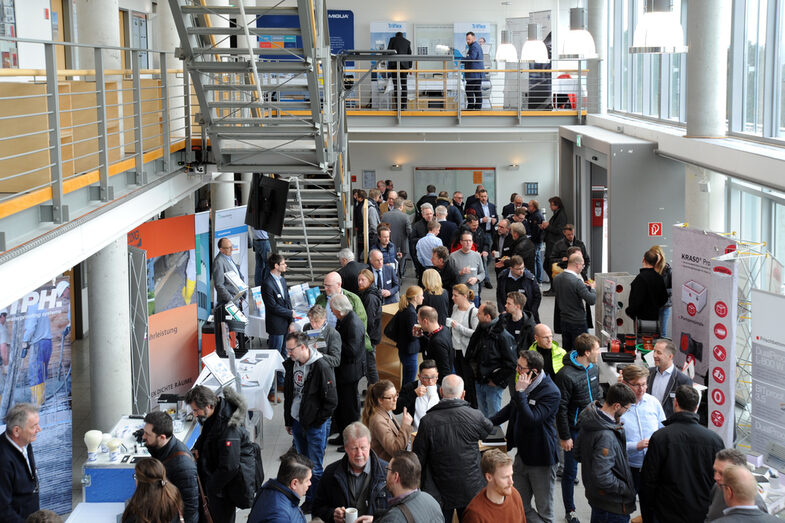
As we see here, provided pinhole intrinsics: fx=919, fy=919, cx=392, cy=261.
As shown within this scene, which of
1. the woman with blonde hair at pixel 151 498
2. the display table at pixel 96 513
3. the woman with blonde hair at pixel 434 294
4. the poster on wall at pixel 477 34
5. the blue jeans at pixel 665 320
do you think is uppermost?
the poster on wall at pixel 477 34

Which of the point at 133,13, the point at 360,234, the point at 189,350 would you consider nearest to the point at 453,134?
the point at 360,234

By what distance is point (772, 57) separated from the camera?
9.29m

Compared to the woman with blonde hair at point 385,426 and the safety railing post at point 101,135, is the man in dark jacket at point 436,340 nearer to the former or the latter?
the woman with blonde hair at point 385,426

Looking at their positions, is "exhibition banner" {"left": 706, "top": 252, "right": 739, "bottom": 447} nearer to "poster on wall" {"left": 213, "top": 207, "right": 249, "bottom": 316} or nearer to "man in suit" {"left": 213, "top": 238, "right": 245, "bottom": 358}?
"man in suit" {"left": 213, "top": 238, "right": 245, "bottom": 358}

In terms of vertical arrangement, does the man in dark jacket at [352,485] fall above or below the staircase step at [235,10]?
below

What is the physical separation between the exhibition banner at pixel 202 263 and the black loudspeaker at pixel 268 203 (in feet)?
1.85

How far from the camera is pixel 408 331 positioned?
28.6 feet

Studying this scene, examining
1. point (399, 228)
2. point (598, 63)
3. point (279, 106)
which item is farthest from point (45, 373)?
point (598, 63)

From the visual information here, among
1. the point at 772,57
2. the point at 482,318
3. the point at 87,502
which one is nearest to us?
the point at 87,502

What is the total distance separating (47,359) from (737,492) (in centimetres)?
512

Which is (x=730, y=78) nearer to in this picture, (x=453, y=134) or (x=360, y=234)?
(x=360, y=234)

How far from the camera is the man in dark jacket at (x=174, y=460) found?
5523 millimetres

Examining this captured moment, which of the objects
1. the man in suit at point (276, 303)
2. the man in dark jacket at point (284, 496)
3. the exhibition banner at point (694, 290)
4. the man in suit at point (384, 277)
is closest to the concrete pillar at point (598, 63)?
the man in suit at point (384, 277)

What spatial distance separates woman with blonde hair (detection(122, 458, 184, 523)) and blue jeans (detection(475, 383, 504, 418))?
3.49m
